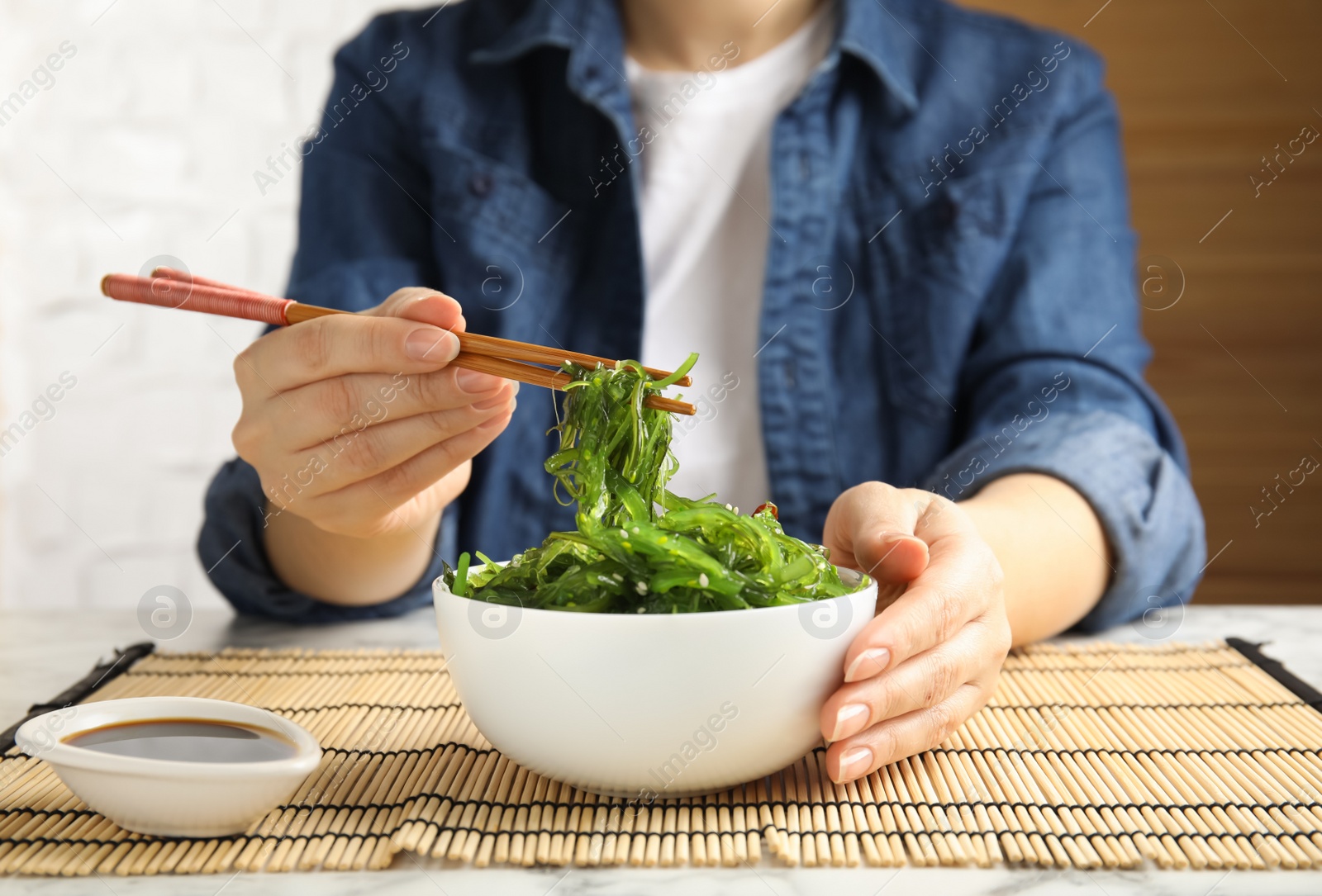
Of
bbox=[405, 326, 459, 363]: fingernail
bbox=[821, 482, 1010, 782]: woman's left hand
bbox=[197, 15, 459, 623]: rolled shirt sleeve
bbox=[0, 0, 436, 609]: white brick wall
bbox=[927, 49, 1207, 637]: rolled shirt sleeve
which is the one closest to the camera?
bbox=[821, 482, 1010, 782]: woman's left hand

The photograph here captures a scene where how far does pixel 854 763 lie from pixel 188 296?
68 centimetres

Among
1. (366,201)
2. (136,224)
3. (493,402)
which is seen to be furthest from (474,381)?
(136,224)

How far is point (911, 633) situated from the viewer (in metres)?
0.74

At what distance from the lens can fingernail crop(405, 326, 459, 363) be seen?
2.75 feet

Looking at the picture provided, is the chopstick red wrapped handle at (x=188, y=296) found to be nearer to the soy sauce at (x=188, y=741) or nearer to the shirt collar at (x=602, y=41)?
the soy sauce at (x=188, y=741)

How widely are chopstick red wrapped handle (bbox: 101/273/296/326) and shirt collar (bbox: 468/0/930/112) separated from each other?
2.77 feet

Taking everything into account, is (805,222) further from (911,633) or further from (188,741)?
(188,741)

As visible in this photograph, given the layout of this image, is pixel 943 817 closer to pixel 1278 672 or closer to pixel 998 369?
pixel 1278 672

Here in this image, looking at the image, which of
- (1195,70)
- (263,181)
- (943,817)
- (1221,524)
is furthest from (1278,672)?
(263,181)

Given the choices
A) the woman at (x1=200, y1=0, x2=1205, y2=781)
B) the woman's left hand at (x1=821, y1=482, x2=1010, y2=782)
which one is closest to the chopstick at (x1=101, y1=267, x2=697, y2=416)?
the woman's left hand at (x1=821, y1=482, x2=1010, y2=782)

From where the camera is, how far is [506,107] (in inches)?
63.4

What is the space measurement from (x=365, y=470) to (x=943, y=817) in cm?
61

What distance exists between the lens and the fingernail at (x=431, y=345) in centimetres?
84

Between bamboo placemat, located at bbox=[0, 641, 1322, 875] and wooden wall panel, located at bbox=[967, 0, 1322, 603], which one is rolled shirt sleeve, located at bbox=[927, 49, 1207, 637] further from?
wooden wall panel, located at bbox=[967, 0, 1322, 603]
